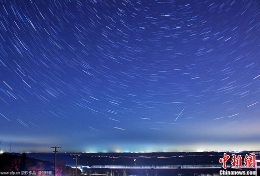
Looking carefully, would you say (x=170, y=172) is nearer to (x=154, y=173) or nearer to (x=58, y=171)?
(x=154, y=173)

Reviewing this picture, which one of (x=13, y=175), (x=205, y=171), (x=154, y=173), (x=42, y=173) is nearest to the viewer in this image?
(x=13, y=175)

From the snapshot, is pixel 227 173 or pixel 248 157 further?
pixel 227 173

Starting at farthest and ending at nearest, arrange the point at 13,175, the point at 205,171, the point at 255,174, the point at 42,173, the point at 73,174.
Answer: the point at 205,171 < the point at 73,174 < the point at 42,173 < the point at 13,175 < the point at 255,174

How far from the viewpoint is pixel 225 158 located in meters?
59.6

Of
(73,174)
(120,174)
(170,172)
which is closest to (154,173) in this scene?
(170,172)

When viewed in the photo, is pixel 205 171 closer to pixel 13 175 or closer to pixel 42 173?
pixel 42 173

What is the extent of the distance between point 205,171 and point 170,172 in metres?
17.8

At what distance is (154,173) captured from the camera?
130 metres

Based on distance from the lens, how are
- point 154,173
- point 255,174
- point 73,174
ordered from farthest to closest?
point 154,173 < point 73,174 < point 255,174

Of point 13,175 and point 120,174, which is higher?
point 13,175

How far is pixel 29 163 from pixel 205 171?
7432 centimetres

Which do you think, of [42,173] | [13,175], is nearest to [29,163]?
[42,173]

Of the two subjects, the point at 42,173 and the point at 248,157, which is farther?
the point at 42,173

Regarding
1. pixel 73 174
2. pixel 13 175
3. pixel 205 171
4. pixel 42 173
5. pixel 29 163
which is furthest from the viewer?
pixel 205 171
